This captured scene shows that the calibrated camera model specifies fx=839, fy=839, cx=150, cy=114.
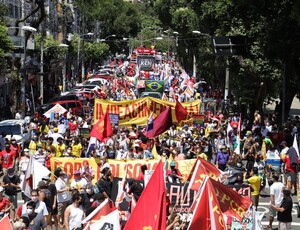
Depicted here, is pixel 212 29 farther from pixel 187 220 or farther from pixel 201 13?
pixel 187 220

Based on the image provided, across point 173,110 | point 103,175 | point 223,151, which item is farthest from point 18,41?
point 103,175

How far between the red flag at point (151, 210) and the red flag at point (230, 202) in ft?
3.87

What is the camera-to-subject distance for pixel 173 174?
19234 millimetres

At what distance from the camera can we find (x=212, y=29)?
146ft

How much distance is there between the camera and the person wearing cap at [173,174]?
744 inches

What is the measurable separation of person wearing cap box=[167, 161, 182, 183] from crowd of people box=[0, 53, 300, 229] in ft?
0.07

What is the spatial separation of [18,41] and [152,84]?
48.2 feet

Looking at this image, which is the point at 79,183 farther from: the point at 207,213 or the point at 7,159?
the point at 207,213

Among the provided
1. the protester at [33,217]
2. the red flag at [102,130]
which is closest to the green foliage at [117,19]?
the red flag at [102,130]

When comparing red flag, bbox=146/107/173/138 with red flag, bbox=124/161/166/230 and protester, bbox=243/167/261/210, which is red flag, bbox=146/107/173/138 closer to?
protester, bbox=243/167/261/210

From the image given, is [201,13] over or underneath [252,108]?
over

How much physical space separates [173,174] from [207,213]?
22.9 feet

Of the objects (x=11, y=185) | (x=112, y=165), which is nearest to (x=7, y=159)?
(x=112, y=165)

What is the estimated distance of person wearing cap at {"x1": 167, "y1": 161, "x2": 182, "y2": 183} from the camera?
1890 cm
